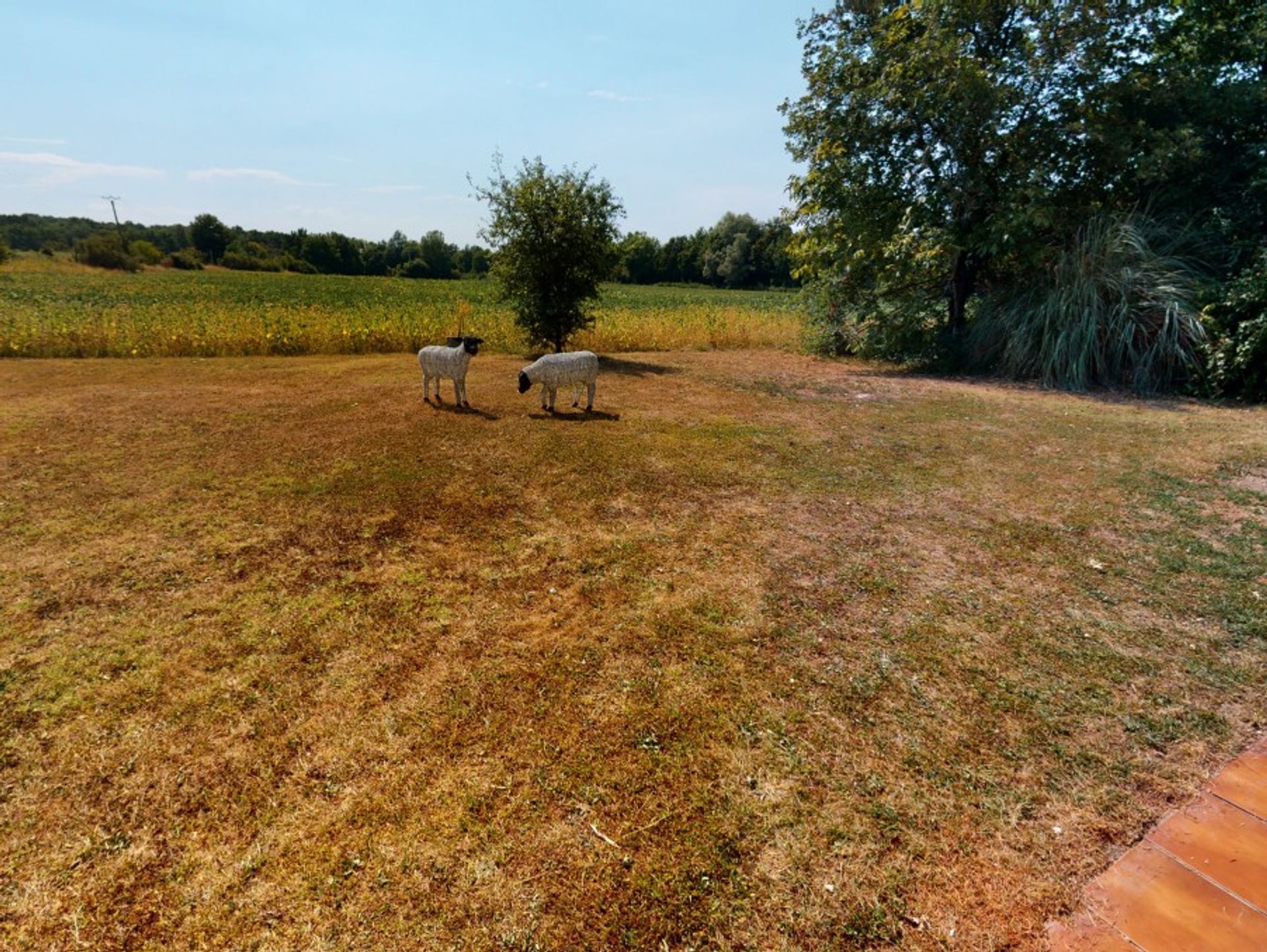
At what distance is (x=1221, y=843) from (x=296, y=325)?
54.7 ft

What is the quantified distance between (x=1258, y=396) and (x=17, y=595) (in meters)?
14.4

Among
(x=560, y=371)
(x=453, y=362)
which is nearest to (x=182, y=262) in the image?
(x=453, y=362)

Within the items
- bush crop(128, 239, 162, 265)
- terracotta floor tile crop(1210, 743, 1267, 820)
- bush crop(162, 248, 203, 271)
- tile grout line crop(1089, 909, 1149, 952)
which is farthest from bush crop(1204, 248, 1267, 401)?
bush crop(128, 239, 162, 265)

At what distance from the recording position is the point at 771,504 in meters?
4.69

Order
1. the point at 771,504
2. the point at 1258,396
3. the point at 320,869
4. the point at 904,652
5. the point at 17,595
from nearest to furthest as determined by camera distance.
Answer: the point at 320,869 → the point at 904,652 → the point at 17,595 → the point at 771,504 → the point at 1258,396

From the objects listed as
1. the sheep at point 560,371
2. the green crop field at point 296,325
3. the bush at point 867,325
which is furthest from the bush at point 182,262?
the sheep at point 560,371

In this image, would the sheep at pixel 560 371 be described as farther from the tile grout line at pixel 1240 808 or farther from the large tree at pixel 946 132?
the large tree at pixel 946 132

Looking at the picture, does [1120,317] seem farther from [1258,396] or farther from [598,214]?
[598,214]

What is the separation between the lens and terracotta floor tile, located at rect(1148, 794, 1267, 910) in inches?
66.0

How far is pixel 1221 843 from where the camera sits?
180 cm

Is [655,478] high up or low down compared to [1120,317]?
down

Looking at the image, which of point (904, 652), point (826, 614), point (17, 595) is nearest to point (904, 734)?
point (904, 652)

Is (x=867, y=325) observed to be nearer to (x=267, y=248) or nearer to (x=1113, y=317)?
(x=1113, y=317)

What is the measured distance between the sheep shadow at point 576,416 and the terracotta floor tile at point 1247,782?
6231mm
